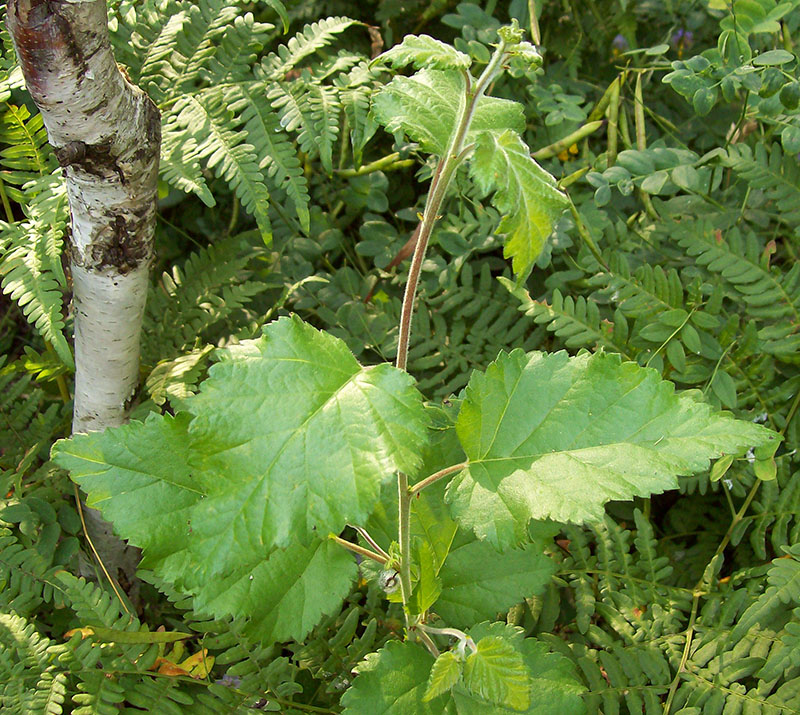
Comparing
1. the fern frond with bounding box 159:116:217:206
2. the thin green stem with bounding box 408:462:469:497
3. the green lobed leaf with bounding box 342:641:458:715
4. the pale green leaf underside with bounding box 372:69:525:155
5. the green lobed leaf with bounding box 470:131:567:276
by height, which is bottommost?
the green lobed leaf with bounding box 342:641:458:715

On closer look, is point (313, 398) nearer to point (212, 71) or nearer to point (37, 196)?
point (37, 196)

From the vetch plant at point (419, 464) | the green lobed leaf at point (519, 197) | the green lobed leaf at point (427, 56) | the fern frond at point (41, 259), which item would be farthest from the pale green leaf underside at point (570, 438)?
the fern frond at point (41, 259)

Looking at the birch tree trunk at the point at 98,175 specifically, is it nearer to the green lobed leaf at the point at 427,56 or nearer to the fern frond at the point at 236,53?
the fern frond at the point at 236,53

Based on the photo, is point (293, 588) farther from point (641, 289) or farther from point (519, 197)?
point (641, 289)

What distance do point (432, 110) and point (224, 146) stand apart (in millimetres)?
729

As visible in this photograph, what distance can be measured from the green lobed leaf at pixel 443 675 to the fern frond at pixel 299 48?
4.47 feet

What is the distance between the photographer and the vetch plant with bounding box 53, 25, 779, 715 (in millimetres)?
847

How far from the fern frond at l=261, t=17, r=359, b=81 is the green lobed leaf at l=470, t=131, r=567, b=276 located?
107cm

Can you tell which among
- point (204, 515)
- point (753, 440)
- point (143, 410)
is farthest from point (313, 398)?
point (143, 410)

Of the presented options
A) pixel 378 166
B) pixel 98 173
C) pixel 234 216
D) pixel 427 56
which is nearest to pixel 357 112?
pixel 378 166

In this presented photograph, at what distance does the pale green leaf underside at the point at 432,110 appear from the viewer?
3.14ft

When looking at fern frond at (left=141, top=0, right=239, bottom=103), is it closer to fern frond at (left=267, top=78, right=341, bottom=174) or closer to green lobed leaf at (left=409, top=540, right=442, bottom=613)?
fern frond at (left=267, top=78, right=341, bottom=174)

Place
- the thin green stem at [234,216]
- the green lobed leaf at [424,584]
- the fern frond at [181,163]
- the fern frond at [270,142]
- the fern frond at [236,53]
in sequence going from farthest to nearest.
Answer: the thin green stem at [234,216], the fern frond at [236,53], the fern frond at [270,142], the fern frond at [181,163], the green lobed leaf at [424,584]

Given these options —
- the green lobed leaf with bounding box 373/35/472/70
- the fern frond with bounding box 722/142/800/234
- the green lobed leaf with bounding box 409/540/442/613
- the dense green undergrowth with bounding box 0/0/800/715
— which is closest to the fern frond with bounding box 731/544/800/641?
the dense green undergrowth with bounding box 0/0/800/715
